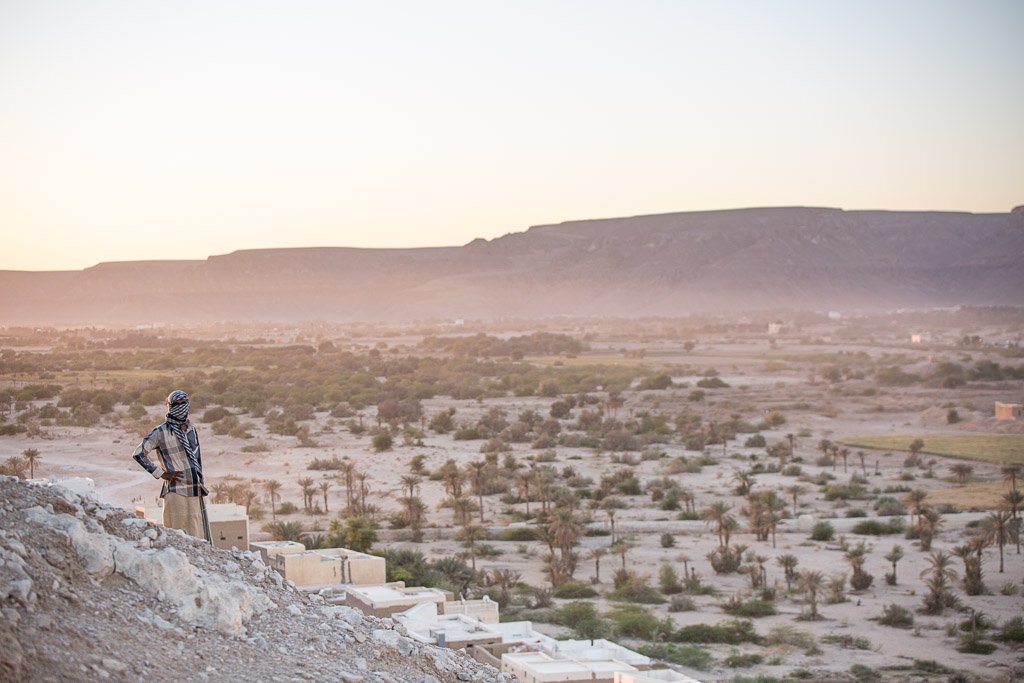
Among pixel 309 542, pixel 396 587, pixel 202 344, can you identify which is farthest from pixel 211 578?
pixel 202 344

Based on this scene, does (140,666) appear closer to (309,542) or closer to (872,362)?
(309,542)

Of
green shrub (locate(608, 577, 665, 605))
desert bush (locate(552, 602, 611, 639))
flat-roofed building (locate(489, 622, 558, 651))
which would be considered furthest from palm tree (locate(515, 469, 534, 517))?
flat-roofed building (locate(489, 622, 558, 651))

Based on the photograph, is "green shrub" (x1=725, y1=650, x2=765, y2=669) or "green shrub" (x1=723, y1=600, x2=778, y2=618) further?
"green shrub" (x1=723, y1=600, x2=778, y2=618)

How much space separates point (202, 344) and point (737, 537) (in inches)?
2351

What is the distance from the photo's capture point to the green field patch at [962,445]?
1988 inches

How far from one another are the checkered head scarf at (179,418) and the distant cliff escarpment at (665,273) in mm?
155881

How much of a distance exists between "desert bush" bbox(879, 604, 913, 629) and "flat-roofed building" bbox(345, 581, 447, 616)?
1014 cm

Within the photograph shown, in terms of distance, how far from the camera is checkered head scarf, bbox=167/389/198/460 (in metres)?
9.44

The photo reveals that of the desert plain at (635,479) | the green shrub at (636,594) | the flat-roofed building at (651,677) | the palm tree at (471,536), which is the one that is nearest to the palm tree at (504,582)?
the desert plain at (635,479)

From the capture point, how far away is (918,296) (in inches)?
6826

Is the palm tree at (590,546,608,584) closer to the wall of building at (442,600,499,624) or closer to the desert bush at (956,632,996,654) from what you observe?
the wall of building at (442,600,499,624)

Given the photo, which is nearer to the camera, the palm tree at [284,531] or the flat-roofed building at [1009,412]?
the palm tree at [284,531]

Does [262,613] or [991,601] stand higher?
[262,613]

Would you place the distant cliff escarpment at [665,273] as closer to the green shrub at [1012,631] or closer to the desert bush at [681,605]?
the desert bush at [681,605]
